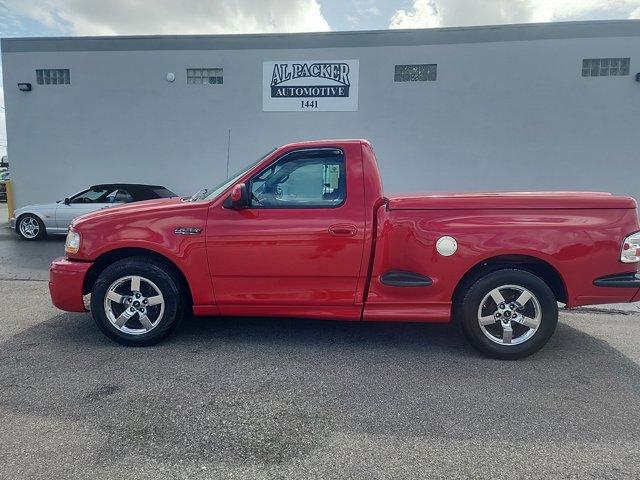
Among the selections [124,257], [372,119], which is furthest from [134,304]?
[372,119]

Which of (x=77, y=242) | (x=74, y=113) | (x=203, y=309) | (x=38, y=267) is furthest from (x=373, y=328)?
(x=74, y=113)

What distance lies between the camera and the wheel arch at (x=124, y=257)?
12.3 ft

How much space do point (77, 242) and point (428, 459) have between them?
3.43 metres

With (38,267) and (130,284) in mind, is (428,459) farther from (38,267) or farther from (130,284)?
(38,267)

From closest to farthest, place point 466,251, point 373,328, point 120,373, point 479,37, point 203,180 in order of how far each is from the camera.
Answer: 1. point 120,373
2. point 466,251
3. point 373,328
4. point 479,37
5. point 203,180

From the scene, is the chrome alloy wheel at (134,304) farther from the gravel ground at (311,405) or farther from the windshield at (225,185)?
the windshield at (225,185)

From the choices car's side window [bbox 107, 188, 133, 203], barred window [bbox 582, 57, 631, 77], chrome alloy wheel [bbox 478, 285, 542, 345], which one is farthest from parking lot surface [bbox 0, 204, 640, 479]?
barred window [bbox 582, 57, 631, 77]

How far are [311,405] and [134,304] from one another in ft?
6.43

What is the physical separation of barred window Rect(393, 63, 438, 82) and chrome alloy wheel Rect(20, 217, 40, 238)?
9686 millimetres

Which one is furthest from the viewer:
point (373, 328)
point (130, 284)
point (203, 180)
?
point (203, 180)

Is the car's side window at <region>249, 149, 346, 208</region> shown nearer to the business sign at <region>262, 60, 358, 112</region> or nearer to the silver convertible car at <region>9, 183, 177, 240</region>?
the silver convertible car at <region>9, 183, 177, 240</region>

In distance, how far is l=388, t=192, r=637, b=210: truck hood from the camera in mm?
3416

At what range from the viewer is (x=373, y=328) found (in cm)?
430

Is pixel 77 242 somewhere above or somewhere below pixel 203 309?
above
